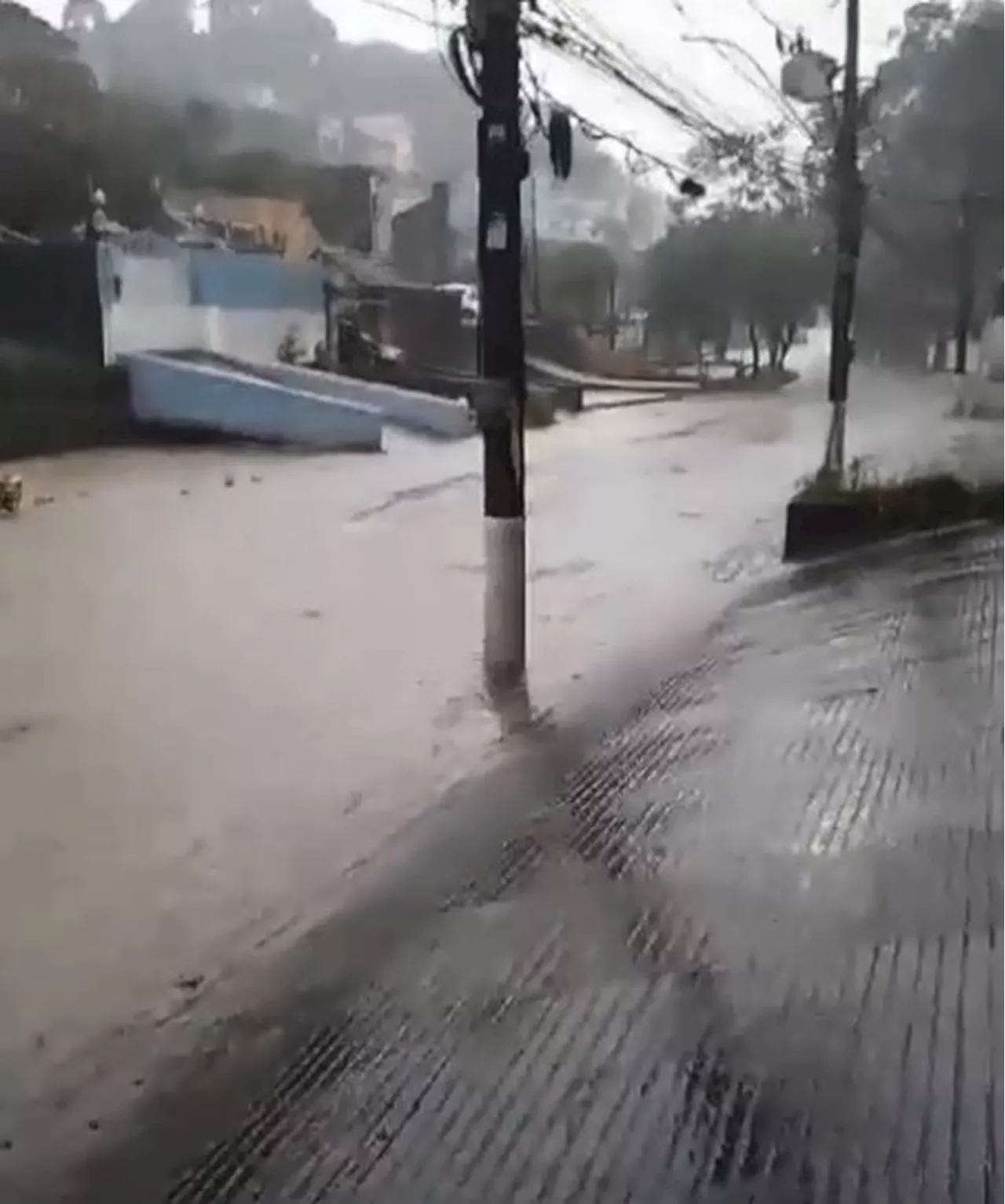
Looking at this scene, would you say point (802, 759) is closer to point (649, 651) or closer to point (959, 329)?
point (649, 651)

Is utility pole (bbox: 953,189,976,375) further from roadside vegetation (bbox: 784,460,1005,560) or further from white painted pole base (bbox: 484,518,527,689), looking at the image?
white painted pole base (bbox: 484,518,527,689)

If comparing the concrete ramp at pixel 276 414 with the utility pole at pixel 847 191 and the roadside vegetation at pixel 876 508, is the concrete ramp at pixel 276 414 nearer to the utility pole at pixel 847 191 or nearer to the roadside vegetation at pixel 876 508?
the utility pole at pixel 847 191

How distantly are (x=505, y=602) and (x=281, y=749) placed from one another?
93 centimetres

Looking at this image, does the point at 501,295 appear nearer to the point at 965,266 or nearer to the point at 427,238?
the point at 427,238

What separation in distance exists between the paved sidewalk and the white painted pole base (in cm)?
81

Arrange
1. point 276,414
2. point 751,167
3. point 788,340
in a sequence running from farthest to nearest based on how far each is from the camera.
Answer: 1. point 276,414
2. point 788,340
3. point 751,167

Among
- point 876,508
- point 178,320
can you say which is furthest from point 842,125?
point 178,320

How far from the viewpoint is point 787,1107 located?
7.13ft

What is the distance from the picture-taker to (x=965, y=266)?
8.98 meters

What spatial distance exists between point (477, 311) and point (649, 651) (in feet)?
4.43

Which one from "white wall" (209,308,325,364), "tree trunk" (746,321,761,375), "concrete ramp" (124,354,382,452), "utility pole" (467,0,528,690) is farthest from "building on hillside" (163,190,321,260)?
"utility pole" (467,0,528,690)

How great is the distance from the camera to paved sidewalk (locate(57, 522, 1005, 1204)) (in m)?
2.05

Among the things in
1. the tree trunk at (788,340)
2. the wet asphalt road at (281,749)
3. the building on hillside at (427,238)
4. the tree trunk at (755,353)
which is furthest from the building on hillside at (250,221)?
the tree trunk at (788,340)

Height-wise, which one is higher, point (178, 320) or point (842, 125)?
point (842, 125)
